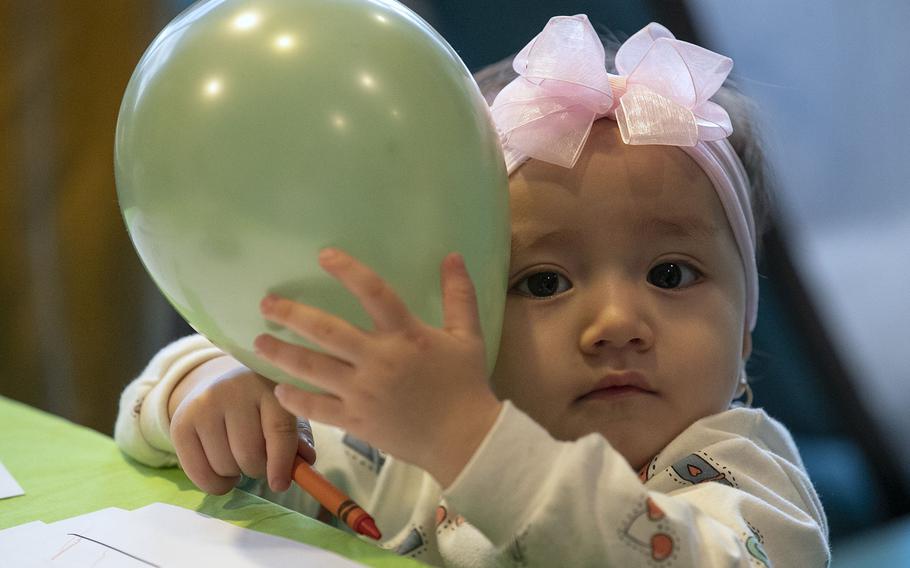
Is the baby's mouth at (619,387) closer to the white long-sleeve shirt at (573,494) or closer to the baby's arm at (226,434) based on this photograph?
the white long-sleeve shirt at (573,494)

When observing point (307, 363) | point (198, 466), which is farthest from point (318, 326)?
point (198, 466)

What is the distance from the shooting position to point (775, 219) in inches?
67.1

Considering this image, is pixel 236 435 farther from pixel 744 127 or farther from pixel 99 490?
pixel 744 127

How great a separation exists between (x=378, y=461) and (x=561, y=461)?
1.58 feet

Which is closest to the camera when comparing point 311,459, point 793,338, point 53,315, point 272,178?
point 272,178

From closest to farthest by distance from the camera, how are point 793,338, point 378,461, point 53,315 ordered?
point 378,461 → point 793,338 → point 53,315

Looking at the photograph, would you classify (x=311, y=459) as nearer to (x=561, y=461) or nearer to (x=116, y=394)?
(x=561, y=461)

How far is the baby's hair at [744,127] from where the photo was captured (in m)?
1.08

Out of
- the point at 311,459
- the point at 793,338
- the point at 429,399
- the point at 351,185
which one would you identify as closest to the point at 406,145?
the point at 351,185

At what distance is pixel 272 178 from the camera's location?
1.87ft

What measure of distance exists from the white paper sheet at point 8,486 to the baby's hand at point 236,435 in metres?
0.16

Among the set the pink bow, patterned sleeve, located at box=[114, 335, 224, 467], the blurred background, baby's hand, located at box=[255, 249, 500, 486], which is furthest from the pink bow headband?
the blurred background

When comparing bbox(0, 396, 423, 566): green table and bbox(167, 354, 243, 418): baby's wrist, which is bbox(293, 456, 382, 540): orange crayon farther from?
bbox(167, 354, 243, 418): baby's wrist

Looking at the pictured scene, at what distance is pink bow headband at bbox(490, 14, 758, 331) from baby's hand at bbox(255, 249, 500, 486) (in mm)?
278
